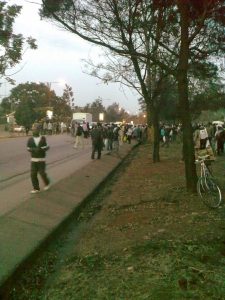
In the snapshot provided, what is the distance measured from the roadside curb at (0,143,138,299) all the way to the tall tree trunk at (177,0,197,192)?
9.48 ft

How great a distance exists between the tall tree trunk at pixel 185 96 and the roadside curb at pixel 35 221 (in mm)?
2889

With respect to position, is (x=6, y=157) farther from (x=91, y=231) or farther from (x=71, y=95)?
(x=71, y=95)

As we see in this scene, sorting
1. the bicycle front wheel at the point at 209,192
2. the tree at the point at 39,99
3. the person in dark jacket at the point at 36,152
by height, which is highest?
the tree at the point at 39,99

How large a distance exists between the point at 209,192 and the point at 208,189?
3.3 inches

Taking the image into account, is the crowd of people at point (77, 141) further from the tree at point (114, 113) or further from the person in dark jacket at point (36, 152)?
the tree at point (114, 113)

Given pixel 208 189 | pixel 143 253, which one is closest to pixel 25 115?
pixel 208 189

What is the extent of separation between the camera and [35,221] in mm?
10133

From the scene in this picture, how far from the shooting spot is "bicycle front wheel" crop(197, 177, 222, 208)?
37.7 feet

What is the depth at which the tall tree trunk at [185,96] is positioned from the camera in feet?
43.5

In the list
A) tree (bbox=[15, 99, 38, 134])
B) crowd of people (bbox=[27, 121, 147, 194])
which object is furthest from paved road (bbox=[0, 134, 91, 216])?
tree (bbox=[15, 99, 38, 134])

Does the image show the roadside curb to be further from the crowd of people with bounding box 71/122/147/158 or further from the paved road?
the crowd of people with bounding box 71/122/147/158

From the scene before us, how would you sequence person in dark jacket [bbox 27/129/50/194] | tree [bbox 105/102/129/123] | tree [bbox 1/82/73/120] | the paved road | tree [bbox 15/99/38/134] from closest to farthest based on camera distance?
the paved road, person in dark jacket [bbox 27/129/50/194], tree [bbox 15/99/38/134], tree [bbox 1/82/73/120], tree [bbox 105/102/129/123]

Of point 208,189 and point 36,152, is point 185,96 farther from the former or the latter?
point 36,152

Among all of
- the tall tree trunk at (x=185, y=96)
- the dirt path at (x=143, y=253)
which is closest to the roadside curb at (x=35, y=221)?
the dirt path at (x=143, y=253)
